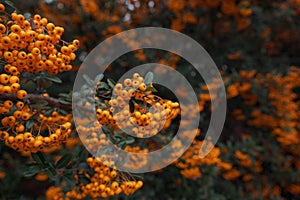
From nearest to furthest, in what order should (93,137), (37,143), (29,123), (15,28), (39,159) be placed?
(15,28) → (37,143) → (29,123) → (93,137) → (39,159)

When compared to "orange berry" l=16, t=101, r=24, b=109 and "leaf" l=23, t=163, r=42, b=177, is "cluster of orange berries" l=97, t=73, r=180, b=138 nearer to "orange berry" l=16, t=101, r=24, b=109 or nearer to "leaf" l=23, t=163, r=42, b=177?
"orange berry" l=16, t=101, r=24, b=109

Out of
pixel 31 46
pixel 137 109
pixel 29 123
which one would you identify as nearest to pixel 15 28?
pixel 31 46

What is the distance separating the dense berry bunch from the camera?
1.45 m

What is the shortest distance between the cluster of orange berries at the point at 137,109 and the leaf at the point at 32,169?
0.57 meters

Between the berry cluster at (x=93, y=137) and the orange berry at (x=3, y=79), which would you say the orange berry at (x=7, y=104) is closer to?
the orange berry at (x=3, y=79)

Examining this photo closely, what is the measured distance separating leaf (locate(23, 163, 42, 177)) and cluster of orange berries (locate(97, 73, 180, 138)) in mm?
565

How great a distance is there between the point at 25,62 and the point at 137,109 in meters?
0.59

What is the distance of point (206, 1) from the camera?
4285 millimetres

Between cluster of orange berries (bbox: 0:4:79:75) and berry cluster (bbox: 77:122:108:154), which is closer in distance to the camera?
cluster of orange berries (bbox: 0:4:79:75)

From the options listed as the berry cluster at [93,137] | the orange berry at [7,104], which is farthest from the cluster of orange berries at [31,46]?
the berry cluster at [93,137]

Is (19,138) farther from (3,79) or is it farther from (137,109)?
(137,109)

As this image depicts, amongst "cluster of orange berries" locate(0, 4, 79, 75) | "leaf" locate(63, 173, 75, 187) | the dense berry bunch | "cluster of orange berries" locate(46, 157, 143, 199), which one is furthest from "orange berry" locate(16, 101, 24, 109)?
"leaf" locate(63, 173, 75, 187)

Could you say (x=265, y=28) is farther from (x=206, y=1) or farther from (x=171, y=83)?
(x=171, y=83)

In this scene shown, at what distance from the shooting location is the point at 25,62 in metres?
1.51
